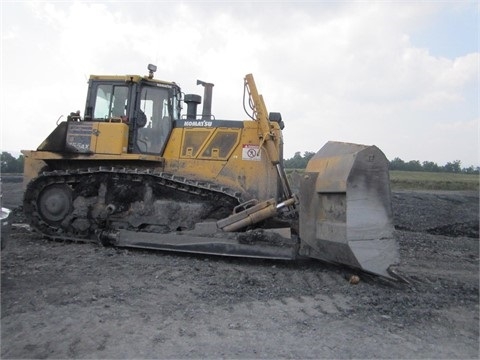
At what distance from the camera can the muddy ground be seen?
3932 mm

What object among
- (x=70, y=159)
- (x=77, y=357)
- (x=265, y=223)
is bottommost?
(x=77, y=357)

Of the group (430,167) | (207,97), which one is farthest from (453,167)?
(207,97)

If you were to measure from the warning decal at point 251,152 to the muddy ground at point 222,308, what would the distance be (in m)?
1.93

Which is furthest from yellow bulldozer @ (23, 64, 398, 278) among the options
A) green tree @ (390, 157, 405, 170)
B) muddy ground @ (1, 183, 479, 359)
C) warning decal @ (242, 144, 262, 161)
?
green tree @ (390, 157, 405, 170)

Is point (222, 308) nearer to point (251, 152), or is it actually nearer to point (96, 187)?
point (251, 152)

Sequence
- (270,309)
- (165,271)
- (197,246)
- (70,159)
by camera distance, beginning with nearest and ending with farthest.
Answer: (270,309), (165,271), (197,246), (70,159)

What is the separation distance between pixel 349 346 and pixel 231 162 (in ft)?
16.7

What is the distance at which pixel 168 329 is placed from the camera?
169 inches

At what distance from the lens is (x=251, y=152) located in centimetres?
860

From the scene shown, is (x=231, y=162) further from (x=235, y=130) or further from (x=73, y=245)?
(x=73, y=245)

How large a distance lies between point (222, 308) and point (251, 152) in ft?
13.5

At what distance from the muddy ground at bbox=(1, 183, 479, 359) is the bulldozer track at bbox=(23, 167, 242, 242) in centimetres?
96

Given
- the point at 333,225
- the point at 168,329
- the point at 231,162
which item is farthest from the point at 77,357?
the point at 231,162

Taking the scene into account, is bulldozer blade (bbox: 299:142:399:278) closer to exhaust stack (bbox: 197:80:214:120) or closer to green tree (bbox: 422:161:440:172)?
exhaust stack (bbox: 197:80:214:120)
